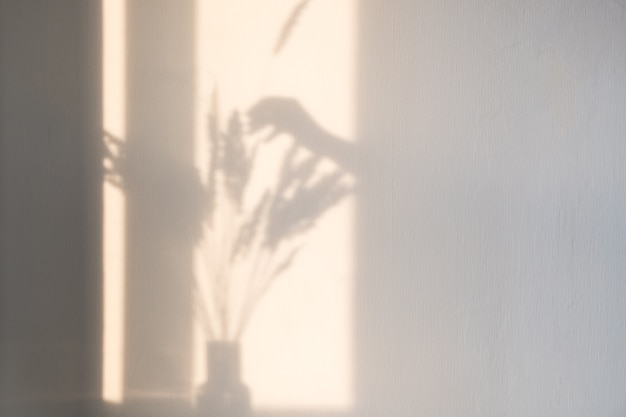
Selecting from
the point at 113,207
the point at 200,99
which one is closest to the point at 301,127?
the point at 200,99

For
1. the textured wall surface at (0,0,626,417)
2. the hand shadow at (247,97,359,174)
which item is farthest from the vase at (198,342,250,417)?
the hand shadow at (247,97,359,174)

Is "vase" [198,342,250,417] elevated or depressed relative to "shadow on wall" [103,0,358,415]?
depressed

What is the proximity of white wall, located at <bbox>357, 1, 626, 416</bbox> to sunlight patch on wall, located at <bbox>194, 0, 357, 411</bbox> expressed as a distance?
0.04 meters

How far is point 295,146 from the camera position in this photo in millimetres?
1148

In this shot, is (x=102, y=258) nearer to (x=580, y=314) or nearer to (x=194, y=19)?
(x=194, y=19)

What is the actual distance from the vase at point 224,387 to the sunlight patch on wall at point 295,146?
21mm

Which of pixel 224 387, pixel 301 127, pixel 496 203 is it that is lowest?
pixel 224 387

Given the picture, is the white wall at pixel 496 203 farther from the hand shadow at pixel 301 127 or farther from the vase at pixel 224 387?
the vase at pixel 224 387

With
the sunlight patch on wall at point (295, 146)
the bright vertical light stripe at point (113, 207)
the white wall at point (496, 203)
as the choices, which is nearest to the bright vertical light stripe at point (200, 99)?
the sunlight patch on wall at point (295, 146)

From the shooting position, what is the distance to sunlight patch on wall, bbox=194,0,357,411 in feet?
3.75

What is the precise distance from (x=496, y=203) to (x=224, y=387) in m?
0.51

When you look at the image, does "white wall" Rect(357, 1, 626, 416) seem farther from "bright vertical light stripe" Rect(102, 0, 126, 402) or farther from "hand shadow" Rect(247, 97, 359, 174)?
"bright vertical light stripe" Rect(102, 0, 126, 402)

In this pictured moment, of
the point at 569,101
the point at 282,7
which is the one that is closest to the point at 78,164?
the point at 282,7

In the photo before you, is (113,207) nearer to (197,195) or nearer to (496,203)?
(197,195)
